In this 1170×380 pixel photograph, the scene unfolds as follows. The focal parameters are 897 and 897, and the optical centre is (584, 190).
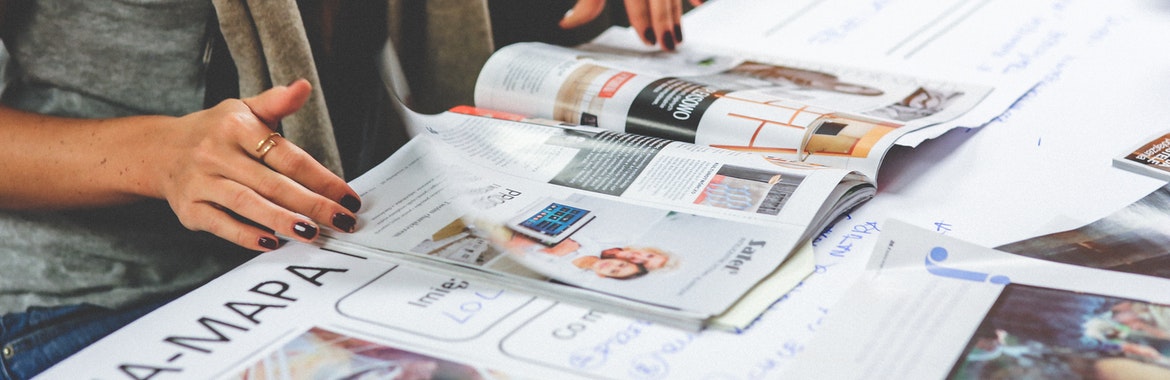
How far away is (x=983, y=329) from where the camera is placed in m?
0.41

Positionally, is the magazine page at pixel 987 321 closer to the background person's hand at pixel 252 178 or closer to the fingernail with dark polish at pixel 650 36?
the background person's hand at pixel 252 178

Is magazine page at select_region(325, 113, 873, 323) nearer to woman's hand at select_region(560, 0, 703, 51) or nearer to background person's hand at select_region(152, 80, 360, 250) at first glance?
background person's hand at select_region(152, 80, 360, 250)

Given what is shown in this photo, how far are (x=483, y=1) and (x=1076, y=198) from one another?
638 mm

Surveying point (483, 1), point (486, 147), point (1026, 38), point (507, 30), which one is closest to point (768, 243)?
point (486, 147)

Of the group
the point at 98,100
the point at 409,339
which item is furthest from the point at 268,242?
the point at 98,100

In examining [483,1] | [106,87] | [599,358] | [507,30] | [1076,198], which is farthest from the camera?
[507,30]

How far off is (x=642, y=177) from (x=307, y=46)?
377mm

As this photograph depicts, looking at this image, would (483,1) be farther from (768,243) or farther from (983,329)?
(983,329)

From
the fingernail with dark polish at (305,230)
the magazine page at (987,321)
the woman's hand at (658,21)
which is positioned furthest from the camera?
the woman's hand at (658,21)

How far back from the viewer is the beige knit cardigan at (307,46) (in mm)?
749

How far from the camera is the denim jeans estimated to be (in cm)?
67

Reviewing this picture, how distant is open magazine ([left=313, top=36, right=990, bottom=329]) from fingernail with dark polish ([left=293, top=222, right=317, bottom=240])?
12 millimetres

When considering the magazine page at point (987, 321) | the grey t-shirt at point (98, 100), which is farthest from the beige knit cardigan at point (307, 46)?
the magazine page at point (987, 321)

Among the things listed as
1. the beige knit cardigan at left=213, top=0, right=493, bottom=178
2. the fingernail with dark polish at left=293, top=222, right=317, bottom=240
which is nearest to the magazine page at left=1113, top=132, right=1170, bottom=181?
the fingernail with dark polish at left=293, top=222, right=317, bottom=240
